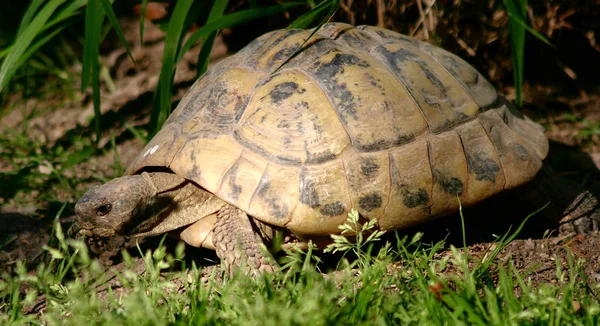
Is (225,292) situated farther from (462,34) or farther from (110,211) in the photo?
(462,34)

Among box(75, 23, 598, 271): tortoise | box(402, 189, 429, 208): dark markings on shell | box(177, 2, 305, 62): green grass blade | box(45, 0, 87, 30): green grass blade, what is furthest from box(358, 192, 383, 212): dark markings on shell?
box(45, 0, 87, 30): green grass blade

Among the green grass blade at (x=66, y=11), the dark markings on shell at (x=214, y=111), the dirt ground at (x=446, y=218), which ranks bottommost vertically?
the dirt ground at (x=446, y=218)

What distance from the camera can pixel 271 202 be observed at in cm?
306

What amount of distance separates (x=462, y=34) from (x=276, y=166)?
93.8 inches

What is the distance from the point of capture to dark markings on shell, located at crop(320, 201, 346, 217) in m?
3.07

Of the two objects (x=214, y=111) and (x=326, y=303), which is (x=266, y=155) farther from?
(x=326, y=303)

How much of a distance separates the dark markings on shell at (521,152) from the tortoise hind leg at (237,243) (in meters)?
1.39

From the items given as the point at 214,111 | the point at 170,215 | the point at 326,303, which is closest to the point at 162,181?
the point at 170,215

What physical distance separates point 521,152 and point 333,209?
1087mm

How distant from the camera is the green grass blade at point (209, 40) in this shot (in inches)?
152

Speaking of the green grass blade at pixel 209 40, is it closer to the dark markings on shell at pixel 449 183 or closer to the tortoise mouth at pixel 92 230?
the tortoise mouth at pixel 92 230

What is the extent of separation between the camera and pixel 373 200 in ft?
10.2

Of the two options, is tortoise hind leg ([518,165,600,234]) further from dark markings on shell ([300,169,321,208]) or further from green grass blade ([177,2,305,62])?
green grass blade ([177,2,305,62])

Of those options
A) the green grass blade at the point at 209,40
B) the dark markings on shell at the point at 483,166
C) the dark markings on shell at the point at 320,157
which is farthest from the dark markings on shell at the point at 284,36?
the dark markings on shell at the point at 483,166
